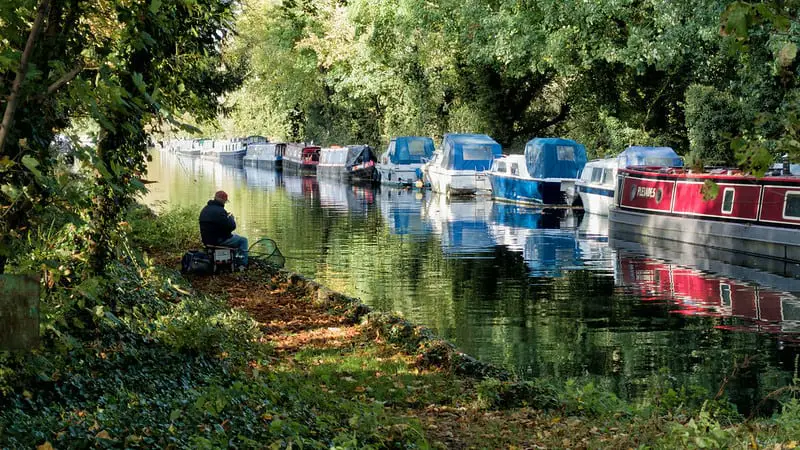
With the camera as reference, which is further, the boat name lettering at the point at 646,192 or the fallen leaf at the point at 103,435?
the boat name lettering at the point at 646,192

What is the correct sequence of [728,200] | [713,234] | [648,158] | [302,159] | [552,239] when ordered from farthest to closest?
[302,159] < [648,158] < [552,239] < [713,234] < [728,200]

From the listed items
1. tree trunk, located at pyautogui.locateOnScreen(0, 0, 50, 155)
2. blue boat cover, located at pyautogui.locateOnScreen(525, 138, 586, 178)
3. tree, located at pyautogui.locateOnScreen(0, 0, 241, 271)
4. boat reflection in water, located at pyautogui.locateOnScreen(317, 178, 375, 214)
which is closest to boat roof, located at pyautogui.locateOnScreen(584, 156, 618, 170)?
blue boat cover, located at pyautogui.locateOnScreen(525, 138, 586, 178)

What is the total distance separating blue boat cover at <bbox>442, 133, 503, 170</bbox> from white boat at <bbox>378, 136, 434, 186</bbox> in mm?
6213

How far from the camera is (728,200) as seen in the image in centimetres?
2536

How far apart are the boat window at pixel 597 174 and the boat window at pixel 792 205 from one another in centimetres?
1187

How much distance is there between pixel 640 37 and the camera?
3169 cm

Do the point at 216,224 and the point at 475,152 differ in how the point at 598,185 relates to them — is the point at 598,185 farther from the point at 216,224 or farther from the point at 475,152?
the point at 216,224

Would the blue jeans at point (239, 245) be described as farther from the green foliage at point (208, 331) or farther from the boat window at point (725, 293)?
the boat window at point (725, 293)

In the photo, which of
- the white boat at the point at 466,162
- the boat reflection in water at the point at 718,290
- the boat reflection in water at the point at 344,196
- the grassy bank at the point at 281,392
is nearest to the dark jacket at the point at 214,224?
the grassy bank at the point at 281,392

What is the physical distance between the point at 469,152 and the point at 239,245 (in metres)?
27.7

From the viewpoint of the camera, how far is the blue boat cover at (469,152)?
4450cm

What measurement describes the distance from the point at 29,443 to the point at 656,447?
4.21m

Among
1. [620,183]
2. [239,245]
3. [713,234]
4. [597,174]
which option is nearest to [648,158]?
[597,174]

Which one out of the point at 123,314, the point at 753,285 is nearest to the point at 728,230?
the point at 753,285
